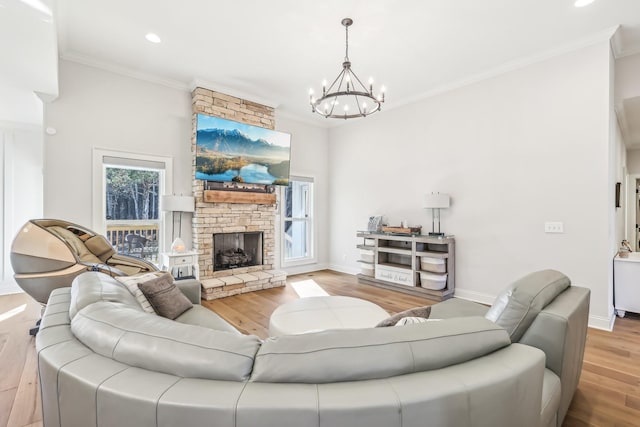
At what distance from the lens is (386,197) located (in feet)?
17.2

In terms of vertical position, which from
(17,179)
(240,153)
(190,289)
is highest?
(240,153)

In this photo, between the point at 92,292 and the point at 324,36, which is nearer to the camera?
the point at 92,292

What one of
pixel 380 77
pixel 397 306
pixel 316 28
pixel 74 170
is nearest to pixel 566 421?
pixel 397 306

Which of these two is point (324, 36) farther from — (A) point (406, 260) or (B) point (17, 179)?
(B) point (17, 179)

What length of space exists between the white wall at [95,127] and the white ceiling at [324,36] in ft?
0.69

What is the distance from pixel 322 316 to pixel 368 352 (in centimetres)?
157

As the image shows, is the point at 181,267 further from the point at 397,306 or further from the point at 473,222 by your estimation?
the point at 473,222

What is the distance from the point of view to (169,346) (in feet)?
2.96

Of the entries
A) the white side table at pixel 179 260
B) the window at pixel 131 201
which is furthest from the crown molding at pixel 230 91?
the white side table at pixel 179 260

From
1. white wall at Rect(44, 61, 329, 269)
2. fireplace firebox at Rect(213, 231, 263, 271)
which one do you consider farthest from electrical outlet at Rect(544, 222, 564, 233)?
white wall at Rect(44, 61, 329, 269)

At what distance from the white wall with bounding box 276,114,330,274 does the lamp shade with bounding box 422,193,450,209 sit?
2.36 m

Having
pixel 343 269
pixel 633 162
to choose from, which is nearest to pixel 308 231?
pixel 343 269

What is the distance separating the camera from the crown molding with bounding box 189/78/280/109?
423 centimetres

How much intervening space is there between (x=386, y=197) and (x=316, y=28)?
296 cm
